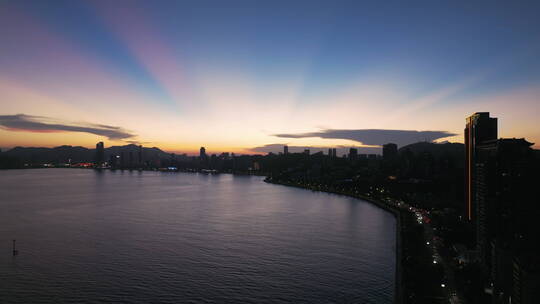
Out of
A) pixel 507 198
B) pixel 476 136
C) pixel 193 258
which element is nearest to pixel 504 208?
pixel 507 198

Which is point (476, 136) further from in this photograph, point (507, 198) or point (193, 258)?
point (193, 258)

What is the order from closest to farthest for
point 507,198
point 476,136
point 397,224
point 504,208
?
point 504,208 → point 507,198 → point 476,136 → point 397,224

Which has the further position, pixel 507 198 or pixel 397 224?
pixel 397 224

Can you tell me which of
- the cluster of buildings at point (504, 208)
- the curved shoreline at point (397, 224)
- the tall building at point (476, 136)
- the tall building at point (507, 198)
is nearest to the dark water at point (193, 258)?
the curved shoreline at point (397, 224)

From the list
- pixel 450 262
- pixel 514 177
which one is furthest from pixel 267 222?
pixel 514 177

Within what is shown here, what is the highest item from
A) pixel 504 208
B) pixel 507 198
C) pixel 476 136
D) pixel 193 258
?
pixel 476 136

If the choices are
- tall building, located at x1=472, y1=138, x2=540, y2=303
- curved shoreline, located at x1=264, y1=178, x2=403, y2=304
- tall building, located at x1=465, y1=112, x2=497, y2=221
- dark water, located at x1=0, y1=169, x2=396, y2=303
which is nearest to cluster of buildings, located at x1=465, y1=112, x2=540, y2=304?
tall building, located at x1=472, y1=138, x2=540, y2=303

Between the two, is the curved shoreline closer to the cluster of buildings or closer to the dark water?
the dark water

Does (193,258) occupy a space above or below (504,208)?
below
